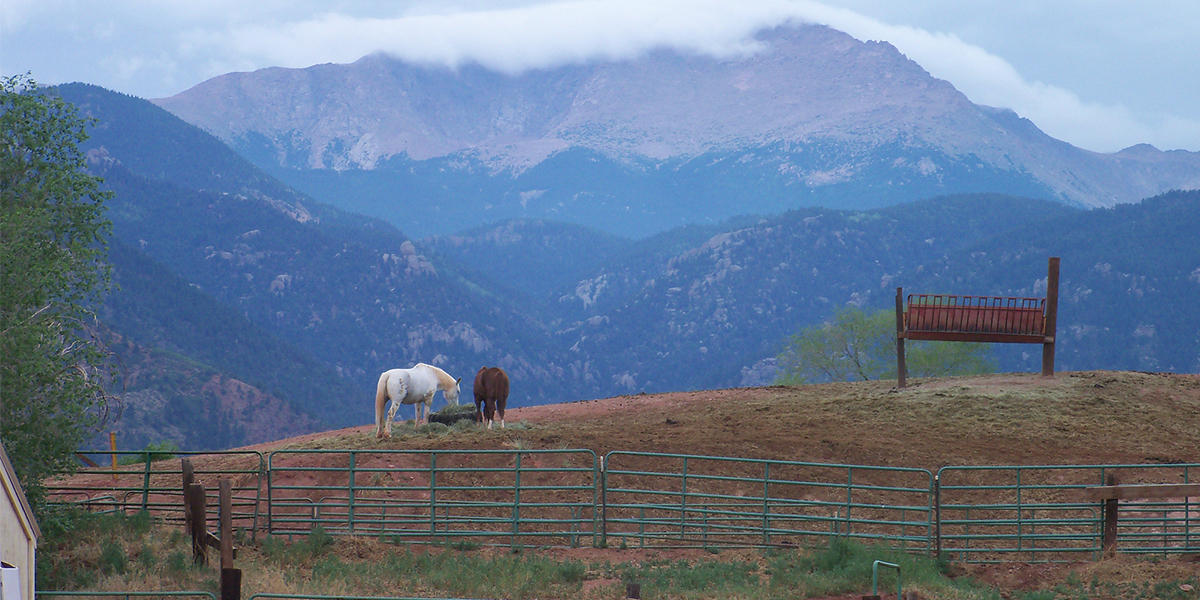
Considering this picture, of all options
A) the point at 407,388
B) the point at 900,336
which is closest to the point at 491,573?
the point at 407,388

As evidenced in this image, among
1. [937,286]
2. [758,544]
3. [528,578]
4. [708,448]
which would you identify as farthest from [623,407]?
[937,286]

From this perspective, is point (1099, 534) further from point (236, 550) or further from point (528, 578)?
point (236, 550)

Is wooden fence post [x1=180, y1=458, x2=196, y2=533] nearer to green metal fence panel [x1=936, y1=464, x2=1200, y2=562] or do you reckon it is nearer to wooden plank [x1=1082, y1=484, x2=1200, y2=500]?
green metal fence panel [x1=936, y1=464, x2=1200, y2=562]

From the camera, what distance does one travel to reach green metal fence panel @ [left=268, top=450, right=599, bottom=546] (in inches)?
744

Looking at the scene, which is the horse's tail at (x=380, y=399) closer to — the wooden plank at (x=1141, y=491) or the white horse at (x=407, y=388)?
the white horse at (x=407, y=388)

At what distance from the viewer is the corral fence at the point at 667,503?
1791 centimetres

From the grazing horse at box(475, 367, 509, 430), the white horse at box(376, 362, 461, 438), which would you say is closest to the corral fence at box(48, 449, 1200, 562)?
the white horse at box(376, 362, 461, 438)

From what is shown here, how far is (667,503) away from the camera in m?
21.9

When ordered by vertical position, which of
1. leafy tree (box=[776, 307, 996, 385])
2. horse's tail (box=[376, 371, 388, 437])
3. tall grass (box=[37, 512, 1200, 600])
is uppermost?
leafy tree (box=[776, 307, 996, 385])

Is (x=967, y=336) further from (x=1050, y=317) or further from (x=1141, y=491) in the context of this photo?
(x=1141, y=491)

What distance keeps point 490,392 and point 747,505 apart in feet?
35.7

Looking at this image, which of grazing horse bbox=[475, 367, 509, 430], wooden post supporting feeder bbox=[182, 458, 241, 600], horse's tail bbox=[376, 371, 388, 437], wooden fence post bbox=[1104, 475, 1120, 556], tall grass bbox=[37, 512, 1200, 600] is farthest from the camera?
grazing horse bbox=[475, 367, 509, 430]

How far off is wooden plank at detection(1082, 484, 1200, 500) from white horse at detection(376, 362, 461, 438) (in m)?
16.9

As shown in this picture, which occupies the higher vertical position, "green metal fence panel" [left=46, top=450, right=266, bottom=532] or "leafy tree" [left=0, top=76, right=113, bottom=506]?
"leafy tree" [left=0, top=76, right=113, bottom=506]
